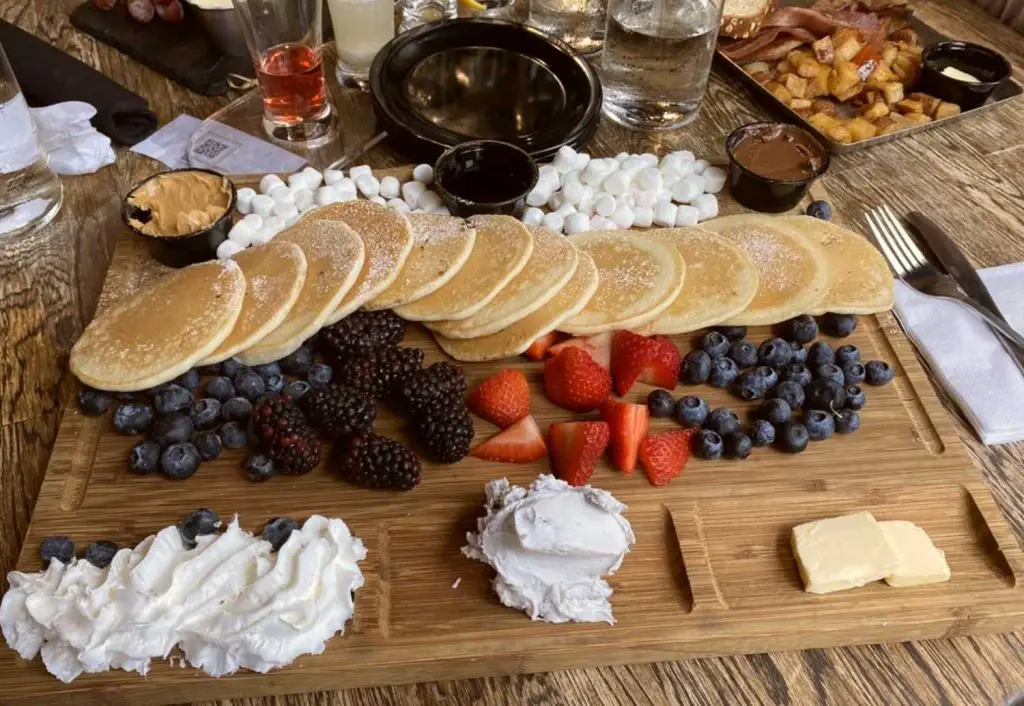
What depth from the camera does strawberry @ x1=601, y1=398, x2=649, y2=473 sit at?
4.51 ft

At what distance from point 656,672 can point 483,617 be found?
0.87 feet

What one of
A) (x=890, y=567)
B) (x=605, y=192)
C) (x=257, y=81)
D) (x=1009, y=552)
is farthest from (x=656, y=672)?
(x=257, y=81)

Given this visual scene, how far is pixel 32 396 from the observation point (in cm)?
149

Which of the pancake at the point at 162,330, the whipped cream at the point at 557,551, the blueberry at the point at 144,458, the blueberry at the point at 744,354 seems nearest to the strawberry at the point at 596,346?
the blueberry at the point at 744,354

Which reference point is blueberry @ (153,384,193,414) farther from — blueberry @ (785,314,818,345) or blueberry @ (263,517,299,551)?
blueberry @ (785,314,818,345)

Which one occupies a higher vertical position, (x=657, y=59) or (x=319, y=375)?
(x=657, y=59)

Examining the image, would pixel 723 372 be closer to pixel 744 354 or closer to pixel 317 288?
pixel 744 354

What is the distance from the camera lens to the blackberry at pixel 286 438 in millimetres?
1306

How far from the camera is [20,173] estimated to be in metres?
1.72

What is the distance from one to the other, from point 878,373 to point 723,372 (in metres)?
0.29

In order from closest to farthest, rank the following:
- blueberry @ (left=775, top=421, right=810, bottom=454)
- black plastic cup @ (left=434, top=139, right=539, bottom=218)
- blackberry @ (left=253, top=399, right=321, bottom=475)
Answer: blackberry @ (left=253, top=399, right=321, bottom=475) → blueberry @ (left=775, top=421, right=810, bottom=454) → black plastic cup @ (left=434, top=139, right=539, bottom=218)

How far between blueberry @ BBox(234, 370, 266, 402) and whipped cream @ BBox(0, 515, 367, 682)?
300mm

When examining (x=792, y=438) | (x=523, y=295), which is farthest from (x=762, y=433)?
(x=523, y=295)

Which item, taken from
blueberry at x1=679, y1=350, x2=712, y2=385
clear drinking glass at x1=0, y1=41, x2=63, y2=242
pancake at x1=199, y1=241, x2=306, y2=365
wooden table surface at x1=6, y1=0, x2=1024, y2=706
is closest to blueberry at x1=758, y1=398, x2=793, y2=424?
blueberry at x1=679, y1=350, x2=712, y2=385
